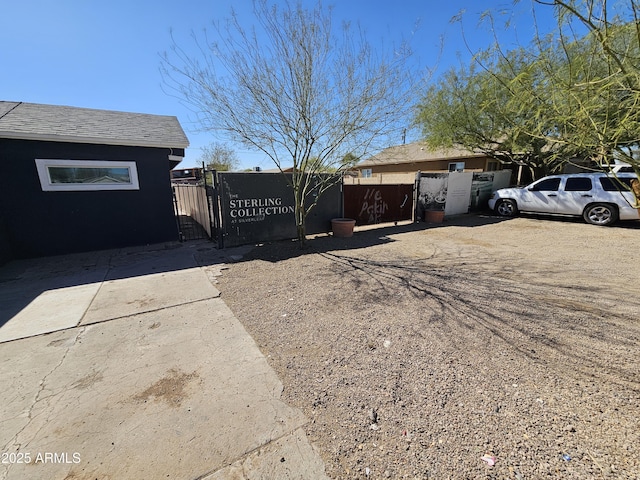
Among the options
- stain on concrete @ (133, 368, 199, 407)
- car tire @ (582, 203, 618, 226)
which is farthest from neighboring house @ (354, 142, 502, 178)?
stain on concrete @ (133, 368, 199, 407)

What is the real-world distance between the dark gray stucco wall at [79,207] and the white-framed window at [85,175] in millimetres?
103

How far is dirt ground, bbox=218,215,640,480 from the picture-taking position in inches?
66.0

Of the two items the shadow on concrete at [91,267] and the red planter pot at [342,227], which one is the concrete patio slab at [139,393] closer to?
the shadow on concrete at [91,267]

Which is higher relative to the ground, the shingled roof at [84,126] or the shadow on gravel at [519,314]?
the shingled roof at [84,126]

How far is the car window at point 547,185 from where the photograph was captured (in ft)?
Result: 31.2

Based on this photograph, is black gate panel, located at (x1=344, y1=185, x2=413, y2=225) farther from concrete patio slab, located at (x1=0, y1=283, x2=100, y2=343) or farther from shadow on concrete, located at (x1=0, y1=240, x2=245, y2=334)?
concrete patio slab, located at (x1=0, y1=283, x2=100, y2=343)

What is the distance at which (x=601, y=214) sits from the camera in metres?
8.66

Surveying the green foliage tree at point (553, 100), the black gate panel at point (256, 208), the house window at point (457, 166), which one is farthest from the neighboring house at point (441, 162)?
the black gate panel at point (256, 208)

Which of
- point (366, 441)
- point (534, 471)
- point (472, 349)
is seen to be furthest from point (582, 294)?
point (366, 441)

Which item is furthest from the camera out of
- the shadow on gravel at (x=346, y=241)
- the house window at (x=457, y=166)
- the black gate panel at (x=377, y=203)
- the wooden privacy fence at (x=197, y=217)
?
the house window at (x=457, y=166)

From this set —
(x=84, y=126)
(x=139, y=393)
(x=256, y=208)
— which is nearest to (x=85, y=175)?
(x=84, y=126)

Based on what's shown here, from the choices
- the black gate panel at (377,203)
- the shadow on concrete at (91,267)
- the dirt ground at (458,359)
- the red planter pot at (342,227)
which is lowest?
the dirt ground at (458,359)

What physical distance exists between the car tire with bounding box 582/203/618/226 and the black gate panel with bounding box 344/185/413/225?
5.73 meters

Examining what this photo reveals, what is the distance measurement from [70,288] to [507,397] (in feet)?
20.4
